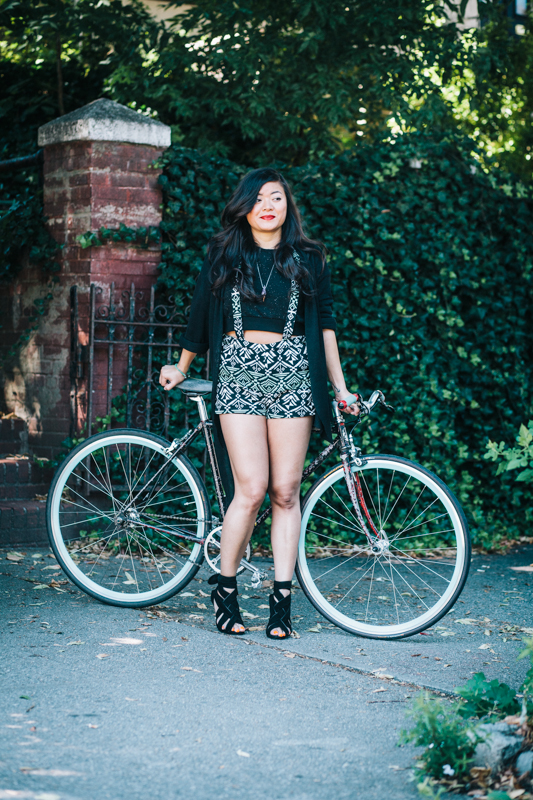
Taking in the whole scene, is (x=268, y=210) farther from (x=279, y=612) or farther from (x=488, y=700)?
(x=488, y=700)

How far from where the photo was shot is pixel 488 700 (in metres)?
2.70

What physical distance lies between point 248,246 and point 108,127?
196 centimetres

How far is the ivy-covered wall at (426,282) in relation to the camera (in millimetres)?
5434

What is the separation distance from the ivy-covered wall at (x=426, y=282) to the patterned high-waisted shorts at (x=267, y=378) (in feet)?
5.63

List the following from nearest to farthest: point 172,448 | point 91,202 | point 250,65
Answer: point 172,448 < point 91,202 < point 250,65

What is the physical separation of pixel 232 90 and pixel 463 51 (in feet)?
5.93

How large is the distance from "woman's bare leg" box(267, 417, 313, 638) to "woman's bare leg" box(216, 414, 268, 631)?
5 centimetres

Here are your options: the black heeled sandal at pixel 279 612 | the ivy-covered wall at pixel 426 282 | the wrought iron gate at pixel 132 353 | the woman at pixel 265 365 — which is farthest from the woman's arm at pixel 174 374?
the ivy-covered wall at pixel 426 282

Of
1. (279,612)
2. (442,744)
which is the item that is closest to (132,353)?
(279,612)

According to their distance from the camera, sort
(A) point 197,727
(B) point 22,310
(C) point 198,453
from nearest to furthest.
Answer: (A) point 197,727, (C) point 198,453, (B) point 22,310

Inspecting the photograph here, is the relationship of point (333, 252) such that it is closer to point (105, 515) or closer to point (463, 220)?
point (463, 220)

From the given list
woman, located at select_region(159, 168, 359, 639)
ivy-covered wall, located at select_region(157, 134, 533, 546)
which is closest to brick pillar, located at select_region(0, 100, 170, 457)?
ivy-covered wall, located at select_region(157, 134, 533, 546)

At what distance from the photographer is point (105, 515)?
4.12 m

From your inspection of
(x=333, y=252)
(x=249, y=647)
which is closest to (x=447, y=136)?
(x=333, y=252)
